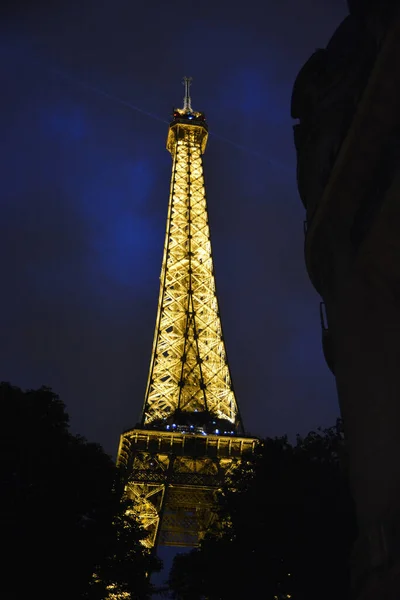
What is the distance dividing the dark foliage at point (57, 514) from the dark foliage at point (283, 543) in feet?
7.69

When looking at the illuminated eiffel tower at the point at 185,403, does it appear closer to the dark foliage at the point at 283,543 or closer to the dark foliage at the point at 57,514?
the dark foliage at the point at 283,543

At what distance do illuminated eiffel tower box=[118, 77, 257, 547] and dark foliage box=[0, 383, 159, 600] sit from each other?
15651 millimetres

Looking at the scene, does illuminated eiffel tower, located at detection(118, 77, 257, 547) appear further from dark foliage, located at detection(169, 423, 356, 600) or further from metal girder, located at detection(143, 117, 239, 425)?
dark foliage, located at detection(169, 423, 356, 600)

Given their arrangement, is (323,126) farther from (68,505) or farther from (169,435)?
(169,435)

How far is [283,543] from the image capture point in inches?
824

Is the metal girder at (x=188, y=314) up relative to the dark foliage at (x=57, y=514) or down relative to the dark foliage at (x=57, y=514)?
up

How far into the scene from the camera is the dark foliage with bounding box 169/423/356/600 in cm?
2053

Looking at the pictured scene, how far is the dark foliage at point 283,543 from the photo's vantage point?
20531 mm

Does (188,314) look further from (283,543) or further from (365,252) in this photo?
(365,252)

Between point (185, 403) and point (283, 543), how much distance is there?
3206cm

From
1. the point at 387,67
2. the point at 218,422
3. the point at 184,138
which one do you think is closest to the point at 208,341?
the point at 218,422

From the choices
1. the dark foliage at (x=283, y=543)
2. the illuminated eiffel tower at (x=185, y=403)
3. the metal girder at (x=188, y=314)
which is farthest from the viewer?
the metal girder at (x=188, y=314)

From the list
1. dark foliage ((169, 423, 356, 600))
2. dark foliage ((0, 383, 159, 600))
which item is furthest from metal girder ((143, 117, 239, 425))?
dark foliage ((0, 383, 159, 600))

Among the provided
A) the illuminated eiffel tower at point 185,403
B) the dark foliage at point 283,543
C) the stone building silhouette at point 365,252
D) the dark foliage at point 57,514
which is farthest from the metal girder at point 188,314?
the stone building silhouette at point 365,252
